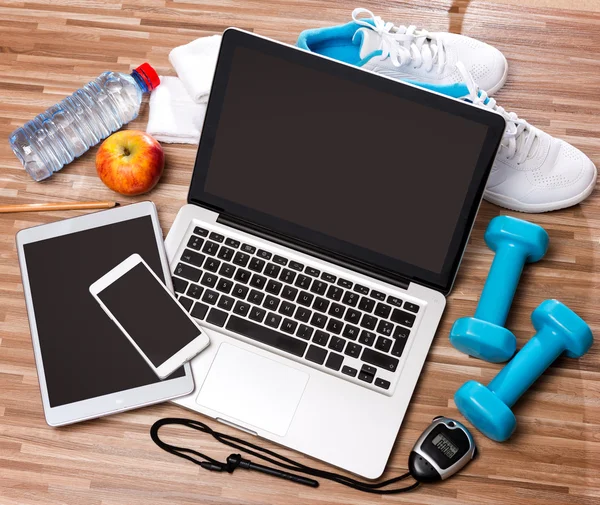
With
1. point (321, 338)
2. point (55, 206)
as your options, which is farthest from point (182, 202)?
point (321, 338)

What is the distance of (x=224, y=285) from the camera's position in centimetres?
100

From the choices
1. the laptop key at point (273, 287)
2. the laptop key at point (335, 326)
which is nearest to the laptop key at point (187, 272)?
the laptop key at point (273, 287)

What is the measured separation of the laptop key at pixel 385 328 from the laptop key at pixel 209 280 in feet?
0.80

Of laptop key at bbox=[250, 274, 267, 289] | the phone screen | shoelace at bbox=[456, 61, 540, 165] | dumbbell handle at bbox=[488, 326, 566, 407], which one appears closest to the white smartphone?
the phone screen

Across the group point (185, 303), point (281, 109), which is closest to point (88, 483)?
point (185, 303)

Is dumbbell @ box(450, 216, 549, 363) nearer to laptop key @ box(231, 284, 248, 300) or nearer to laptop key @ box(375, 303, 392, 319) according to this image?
laptop key @ box(375, 303, 392, 319)

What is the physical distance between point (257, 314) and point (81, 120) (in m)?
0.45

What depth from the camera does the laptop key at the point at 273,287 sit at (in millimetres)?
998

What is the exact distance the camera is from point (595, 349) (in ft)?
3.29

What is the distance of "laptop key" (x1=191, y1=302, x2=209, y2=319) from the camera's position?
3.26 feet

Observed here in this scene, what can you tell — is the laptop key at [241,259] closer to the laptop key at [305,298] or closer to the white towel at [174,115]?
the laptop key at [305,298]

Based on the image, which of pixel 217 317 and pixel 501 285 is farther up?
pixel 501 285

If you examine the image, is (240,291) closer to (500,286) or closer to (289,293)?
(289,293)

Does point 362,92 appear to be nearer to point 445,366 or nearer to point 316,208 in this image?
point 316,208
